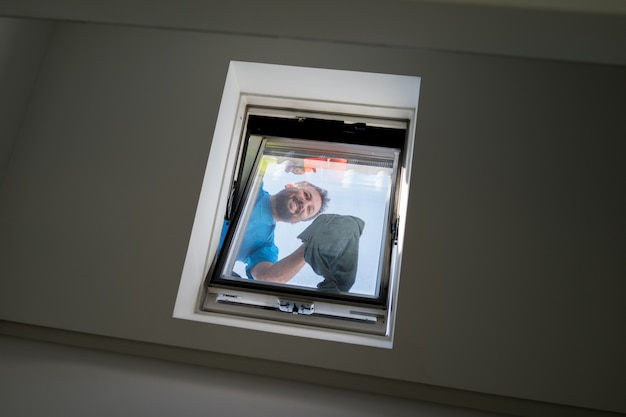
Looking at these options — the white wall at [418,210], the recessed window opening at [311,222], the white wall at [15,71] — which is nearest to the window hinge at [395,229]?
the recessed window opening at [311,222]

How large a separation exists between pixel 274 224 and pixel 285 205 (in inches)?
3.5

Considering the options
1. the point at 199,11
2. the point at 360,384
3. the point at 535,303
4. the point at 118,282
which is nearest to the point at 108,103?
the point at 118,282

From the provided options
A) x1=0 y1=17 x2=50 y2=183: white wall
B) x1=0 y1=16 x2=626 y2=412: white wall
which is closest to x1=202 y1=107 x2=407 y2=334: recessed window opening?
x1=0 y1=16 x2=626 y2=412: white wall

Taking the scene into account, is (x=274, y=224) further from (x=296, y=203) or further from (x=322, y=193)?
(x=322, y=193)

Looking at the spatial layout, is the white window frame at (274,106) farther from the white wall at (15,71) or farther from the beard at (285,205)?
the white wall at (15,71)

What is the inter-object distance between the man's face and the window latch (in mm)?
321

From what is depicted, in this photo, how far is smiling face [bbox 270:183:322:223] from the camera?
75.7 inches

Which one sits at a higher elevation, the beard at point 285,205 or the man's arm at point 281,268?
the beard at point 285,205

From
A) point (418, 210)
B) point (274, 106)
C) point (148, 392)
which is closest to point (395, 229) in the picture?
point (418, 210)

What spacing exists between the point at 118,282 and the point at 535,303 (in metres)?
1.30

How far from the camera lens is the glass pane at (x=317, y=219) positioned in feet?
5.98

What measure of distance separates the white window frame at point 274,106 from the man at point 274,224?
5.2 inches

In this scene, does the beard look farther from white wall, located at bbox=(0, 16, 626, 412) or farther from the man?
white wall, located at bbox=(0, 16, 626, 412)

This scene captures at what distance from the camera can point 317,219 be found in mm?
1902
